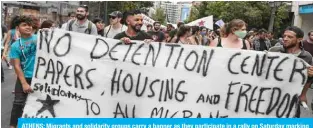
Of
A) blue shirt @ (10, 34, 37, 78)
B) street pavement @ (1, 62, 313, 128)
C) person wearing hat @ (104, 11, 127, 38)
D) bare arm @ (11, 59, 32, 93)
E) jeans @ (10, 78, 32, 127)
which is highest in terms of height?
person wearing hat @ (104, 11, 127, 38)

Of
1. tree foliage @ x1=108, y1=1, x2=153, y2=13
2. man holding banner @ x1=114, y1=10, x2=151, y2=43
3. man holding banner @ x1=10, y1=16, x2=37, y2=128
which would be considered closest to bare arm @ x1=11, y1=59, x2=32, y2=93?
man holding banner @ x1=10, y1=16, x2=37, y2=128

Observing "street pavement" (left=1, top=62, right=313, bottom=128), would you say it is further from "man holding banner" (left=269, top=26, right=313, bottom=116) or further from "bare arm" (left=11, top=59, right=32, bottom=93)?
"man holding banner" (left=269, top=26, right=313, bottom=116)

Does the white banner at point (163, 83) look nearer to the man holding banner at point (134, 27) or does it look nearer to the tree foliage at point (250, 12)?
the man holding banner at point (134, 27)

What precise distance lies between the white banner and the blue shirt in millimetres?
307

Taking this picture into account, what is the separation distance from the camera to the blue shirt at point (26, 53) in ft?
16.4

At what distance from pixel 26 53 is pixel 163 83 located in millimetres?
1380

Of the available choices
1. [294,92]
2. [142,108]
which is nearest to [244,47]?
[294,92]

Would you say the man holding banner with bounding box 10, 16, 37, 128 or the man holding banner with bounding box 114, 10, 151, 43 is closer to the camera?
the man holding banner with bounding box 10, 16, 37, 128

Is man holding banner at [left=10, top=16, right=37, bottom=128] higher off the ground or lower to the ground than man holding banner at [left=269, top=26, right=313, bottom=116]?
lower

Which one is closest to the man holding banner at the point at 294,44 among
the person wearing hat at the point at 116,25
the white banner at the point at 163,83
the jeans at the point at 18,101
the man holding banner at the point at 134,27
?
the white banner at the point at 163,83

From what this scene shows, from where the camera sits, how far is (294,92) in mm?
4656

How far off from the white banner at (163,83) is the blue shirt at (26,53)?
307 millimetres

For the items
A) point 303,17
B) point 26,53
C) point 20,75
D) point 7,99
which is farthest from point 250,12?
point 20,75

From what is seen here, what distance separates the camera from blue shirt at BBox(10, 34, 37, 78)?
4996mm
